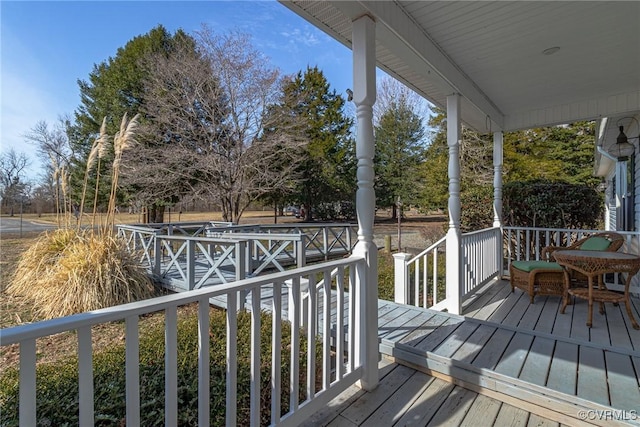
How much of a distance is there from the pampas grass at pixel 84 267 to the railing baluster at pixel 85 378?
344 cm

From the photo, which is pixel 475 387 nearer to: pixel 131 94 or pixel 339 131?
pixel 131 94

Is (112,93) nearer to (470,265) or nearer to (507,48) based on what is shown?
(507,48)

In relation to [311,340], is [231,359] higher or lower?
higher

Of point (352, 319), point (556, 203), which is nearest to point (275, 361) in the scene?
point (352, 319)

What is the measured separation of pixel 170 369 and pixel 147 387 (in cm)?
130

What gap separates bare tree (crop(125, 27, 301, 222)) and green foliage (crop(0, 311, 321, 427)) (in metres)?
8.20

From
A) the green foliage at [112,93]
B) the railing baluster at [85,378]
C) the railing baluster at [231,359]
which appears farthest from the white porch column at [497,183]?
the green foliage at [112,93]

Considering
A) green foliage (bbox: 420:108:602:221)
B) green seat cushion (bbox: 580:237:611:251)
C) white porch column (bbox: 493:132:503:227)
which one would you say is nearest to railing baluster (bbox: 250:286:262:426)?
green seat cushion (bbox: 580:237:611:251)

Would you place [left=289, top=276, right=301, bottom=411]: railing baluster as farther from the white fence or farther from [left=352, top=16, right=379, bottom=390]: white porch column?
the white fence

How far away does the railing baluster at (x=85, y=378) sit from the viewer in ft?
3.14

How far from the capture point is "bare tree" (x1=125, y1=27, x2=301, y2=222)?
1016 cm

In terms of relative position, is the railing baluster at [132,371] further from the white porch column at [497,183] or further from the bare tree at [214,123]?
the bare tree at [214,123]

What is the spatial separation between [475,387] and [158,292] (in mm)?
4905

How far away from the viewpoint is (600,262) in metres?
3.04
